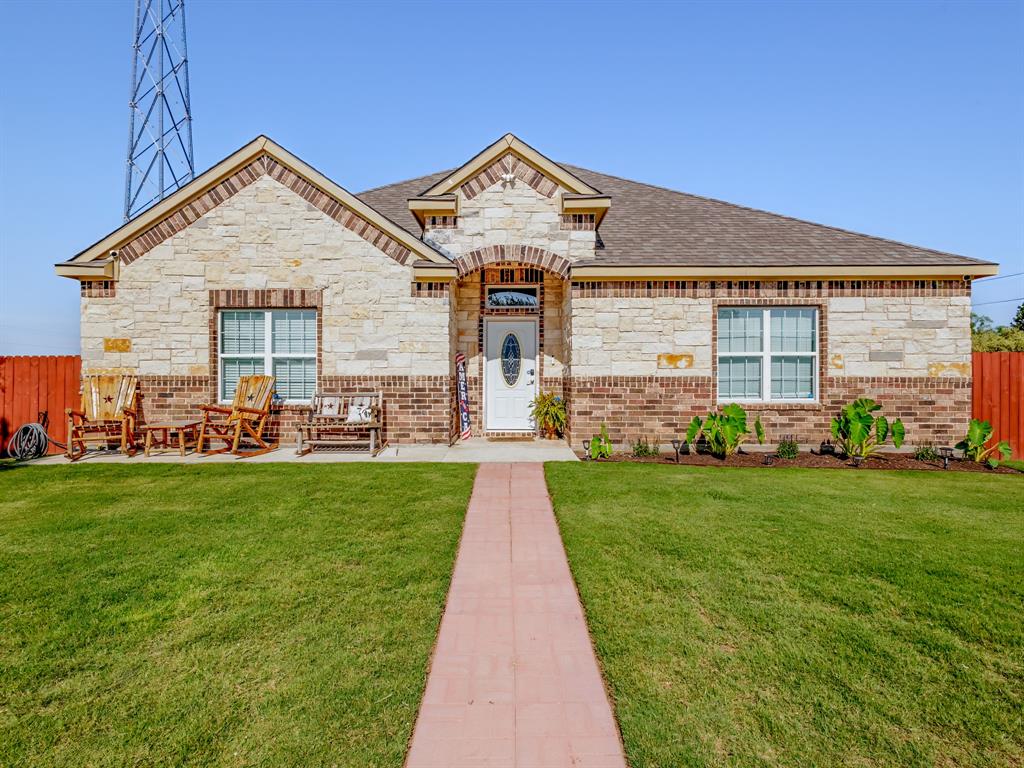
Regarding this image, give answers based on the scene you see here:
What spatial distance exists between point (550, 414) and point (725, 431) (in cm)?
361

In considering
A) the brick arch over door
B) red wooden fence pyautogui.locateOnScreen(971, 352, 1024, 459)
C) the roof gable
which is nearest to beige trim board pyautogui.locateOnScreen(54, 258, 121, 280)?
the roof gable

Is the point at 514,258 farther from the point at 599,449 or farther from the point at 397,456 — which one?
the point at 397,456

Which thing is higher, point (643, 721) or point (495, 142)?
point (495, 142)

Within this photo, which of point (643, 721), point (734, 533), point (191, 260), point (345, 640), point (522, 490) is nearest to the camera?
point (643, 721)

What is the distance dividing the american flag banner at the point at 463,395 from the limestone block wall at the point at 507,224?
7.63ft

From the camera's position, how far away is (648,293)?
400 inches

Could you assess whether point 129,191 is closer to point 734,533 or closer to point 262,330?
point 262,330

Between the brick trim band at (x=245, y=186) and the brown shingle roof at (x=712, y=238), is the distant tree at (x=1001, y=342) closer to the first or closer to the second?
the brown shingle roof at (x=712, y=238)

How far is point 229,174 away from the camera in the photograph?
10023mm

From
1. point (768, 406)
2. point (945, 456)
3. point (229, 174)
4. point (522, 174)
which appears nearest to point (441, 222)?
point (522, 174)

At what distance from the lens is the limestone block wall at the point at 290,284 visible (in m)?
10.0

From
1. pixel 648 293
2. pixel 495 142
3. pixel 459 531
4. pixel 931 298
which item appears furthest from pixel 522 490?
pixel 931 298

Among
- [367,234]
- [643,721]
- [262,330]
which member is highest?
[367,234]

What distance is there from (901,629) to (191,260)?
11.8 meters
